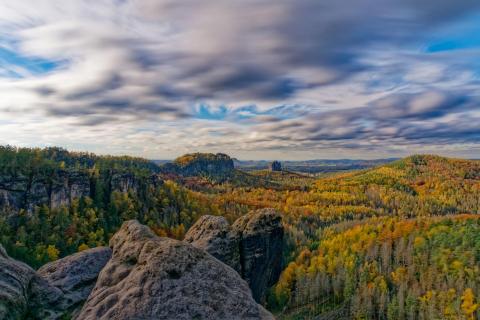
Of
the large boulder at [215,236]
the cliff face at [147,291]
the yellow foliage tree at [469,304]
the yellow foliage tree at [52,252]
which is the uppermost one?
the cliff face at [147,291]

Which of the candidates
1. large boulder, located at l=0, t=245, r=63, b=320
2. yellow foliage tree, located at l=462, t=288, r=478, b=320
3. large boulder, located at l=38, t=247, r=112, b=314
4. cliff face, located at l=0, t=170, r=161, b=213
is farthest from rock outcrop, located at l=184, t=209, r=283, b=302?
cliff face, located at l=0, t=170, r=161, b=213

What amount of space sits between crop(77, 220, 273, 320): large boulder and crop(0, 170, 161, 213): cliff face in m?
154

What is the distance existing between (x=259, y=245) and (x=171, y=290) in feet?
225

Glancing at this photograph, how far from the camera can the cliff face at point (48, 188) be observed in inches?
5848

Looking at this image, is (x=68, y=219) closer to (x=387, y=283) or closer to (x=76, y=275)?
(x=76, y=275)

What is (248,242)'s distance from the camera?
75500mm

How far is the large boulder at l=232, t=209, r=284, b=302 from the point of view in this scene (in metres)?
70.4

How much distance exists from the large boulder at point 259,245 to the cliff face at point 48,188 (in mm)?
108201

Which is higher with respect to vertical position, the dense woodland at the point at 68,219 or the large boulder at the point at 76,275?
the large boulder at the point at 76,275

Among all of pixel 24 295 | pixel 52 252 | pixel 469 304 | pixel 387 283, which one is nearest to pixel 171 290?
pixel 24 295

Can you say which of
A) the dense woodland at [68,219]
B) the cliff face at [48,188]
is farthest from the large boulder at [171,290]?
the cliff face at [48,188]

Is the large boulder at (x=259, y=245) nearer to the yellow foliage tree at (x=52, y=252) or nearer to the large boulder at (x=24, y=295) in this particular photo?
the large boulder at (x=24, y=295)

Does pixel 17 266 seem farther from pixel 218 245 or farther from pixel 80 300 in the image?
pixel 218 245

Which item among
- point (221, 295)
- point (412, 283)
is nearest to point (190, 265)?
point (221, 295)
